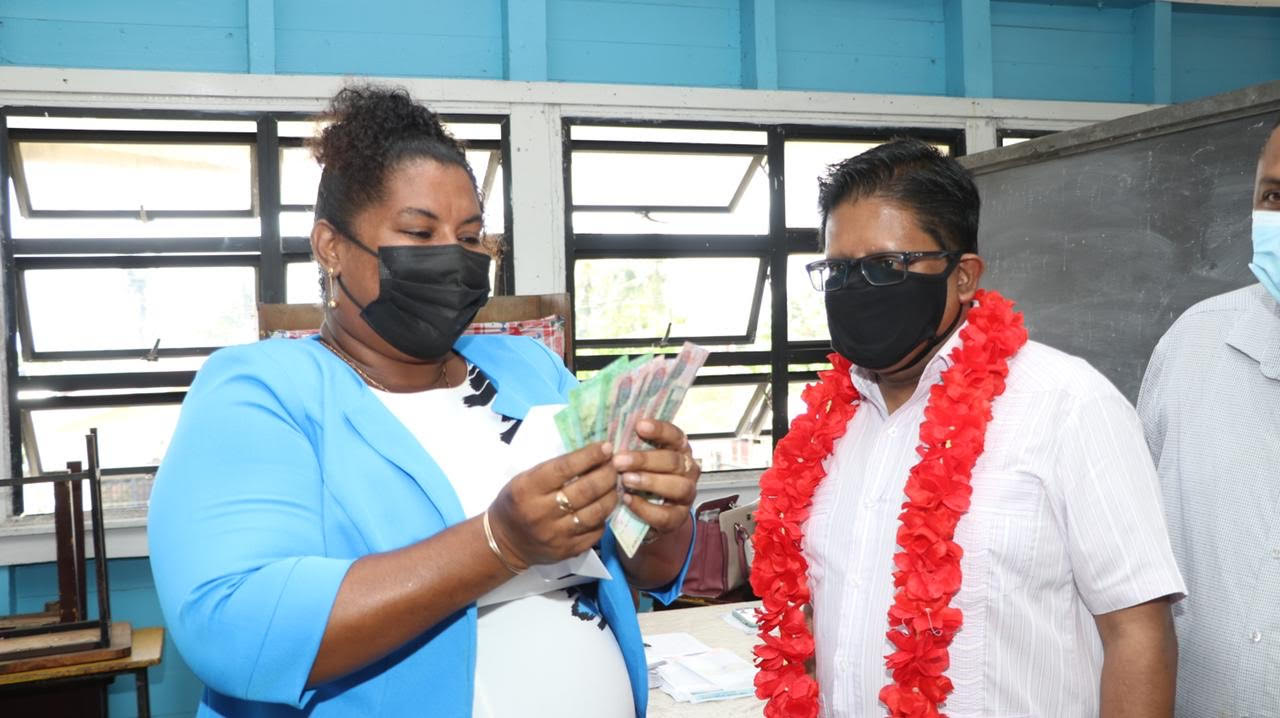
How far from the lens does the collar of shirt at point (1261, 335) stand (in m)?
1.54

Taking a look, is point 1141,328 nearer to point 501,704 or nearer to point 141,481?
point 501,704

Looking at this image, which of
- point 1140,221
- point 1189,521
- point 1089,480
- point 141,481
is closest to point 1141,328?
point 1140,221

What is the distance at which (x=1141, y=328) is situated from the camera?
9.87 feet

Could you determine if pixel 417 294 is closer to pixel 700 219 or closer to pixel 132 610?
pixel 132 610

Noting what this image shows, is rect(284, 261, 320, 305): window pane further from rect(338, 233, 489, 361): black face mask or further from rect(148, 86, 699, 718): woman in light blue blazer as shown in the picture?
rect(338, 233, 489, 361): black face mask

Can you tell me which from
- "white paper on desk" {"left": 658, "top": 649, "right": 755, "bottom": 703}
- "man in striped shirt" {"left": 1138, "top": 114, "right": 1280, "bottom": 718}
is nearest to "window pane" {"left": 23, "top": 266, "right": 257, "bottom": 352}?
"white paper on desk" {"left": 658, "top": 649, "right": 755, "bottom": 703}

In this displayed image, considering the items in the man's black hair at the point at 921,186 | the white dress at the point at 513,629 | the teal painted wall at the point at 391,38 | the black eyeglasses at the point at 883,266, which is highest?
the teal painted wall at the point at 391,38

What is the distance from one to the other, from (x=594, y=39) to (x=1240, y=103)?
277cm

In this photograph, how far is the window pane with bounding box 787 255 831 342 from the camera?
4801 mm

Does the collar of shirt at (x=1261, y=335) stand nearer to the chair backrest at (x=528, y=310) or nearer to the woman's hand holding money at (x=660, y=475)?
the woman's hand holding money at (x=660, y=475)

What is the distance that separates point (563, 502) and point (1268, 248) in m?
1.27

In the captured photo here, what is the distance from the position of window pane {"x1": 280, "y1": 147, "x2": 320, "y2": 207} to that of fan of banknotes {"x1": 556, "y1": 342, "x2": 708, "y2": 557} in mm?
3436

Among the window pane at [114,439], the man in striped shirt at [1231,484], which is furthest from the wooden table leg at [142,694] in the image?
the man in striped shirt at [1231,484]

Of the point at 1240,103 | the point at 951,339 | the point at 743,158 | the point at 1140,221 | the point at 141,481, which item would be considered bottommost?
the point at 141,481
